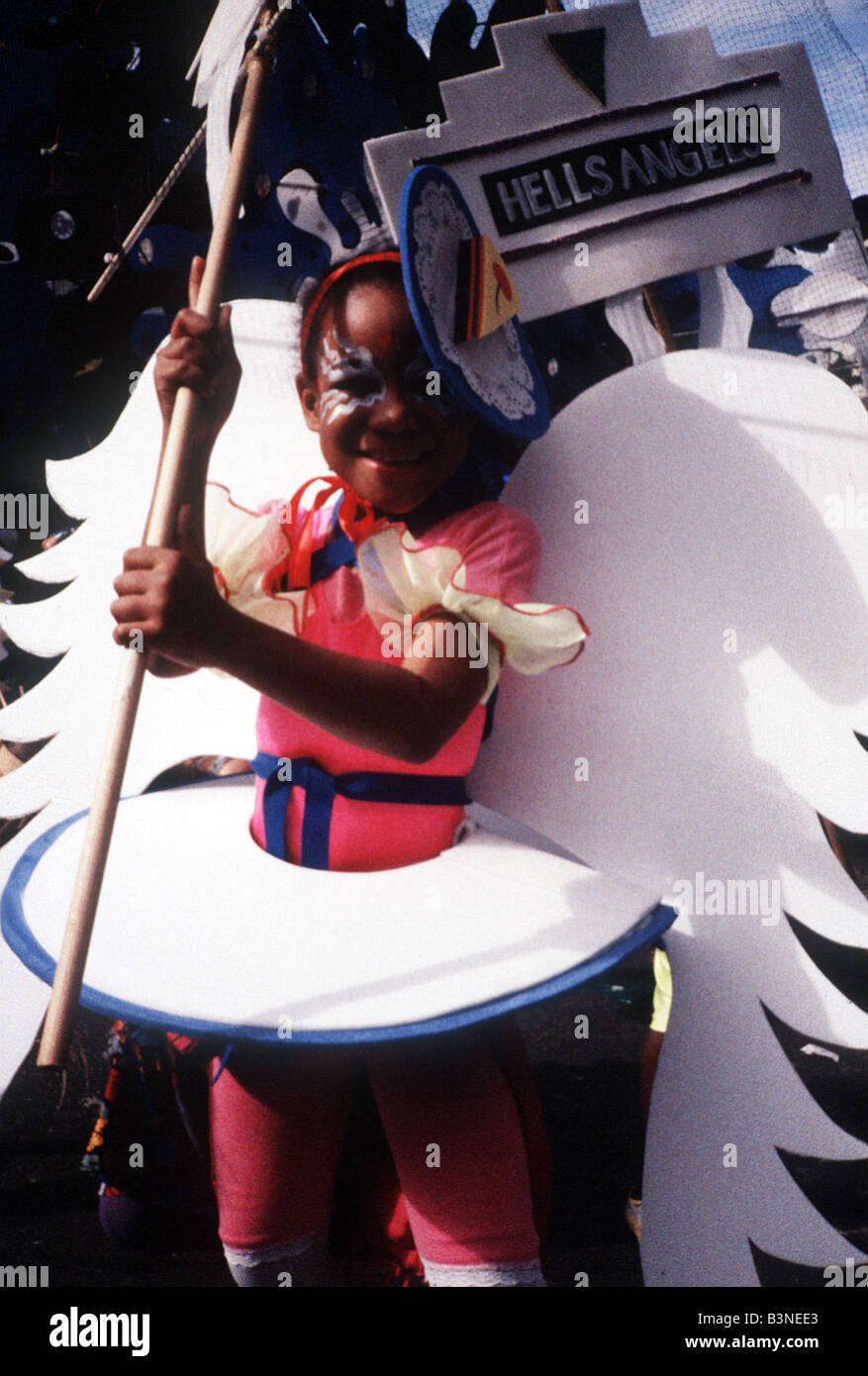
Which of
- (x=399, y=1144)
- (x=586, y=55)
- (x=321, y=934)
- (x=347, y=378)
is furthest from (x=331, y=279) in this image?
(x=399, y=1144)

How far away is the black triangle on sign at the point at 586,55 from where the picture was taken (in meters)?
1.03

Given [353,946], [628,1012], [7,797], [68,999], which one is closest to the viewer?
[68,999]

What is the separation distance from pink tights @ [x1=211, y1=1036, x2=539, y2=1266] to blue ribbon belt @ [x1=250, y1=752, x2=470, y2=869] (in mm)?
187

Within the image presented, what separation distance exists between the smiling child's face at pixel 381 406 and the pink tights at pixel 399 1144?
0.51m

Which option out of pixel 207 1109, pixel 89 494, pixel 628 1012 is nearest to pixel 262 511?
pixel 89 494

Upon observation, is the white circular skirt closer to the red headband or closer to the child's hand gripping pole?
the child's hand gripping pole

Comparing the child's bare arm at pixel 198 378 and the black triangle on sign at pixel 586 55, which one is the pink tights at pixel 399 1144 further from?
the black triangle on sign at pixel 586 55

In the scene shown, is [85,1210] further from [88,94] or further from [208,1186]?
[88,94]

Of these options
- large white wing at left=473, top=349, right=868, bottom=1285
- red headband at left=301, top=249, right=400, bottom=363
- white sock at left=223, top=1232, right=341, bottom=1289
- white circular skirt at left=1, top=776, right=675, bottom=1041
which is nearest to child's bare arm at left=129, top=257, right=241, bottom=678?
red headband at left=301, top=249, right=400, bottom=363

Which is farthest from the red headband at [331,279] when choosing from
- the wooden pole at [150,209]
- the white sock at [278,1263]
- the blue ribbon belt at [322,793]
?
the white sock at [278,1263]

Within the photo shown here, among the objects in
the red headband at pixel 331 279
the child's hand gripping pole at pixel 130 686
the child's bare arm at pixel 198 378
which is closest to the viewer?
the child's hand gripping pole at pixel 130 686

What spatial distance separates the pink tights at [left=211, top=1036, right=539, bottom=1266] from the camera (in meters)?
0.94

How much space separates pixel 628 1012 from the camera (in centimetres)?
223
